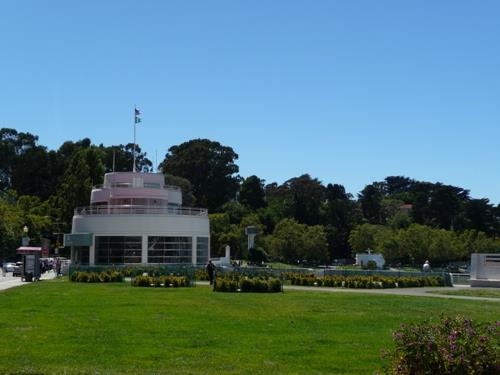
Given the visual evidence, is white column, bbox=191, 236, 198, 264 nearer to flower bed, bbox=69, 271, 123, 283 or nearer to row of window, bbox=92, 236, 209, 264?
row of window, bbox=92, 236, 209, 264

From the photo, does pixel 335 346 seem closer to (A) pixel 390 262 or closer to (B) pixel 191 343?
(B) pixel 191 343

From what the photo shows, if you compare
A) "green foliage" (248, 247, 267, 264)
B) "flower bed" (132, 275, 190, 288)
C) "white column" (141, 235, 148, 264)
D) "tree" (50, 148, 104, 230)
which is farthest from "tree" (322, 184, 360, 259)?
"flower bed" (132, 275, 190, 288)

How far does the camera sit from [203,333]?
15.8 meters

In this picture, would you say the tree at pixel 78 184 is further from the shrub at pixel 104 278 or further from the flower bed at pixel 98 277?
the shrub at pixel 104 278

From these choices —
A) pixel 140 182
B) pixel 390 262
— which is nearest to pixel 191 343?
pixel 140 182

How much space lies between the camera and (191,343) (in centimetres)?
1414

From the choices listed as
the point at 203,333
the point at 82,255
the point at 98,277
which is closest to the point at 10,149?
the point at 82,255

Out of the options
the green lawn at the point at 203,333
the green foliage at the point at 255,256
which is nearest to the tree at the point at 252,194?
the green foliage at the point at 255,256

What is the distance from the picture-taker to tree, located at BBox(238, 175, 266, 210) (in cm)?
13275

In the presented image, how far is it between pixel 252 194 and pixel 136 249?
70.1m

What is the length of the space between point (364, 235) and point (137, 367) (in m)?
93.7

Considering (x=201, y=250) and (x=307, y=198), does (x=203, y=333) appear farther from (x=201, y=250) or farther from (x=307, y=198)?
(x=307, y=198)

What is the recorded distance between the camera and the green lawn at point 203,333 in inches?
464

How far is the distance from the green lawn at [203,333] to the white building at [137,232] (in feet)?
120
